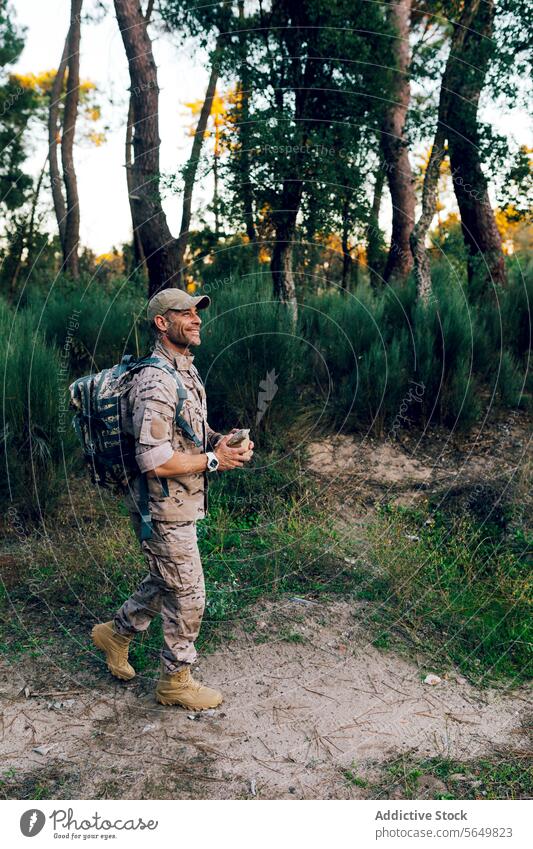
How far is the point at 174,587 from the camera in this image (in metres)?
4.00

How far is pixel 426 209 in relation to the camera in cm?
934

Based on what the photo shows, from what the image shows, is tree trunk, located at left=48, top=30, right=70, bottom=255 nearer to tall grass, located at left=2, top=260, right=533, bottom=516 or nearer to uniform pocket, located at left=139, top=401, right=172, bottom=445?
tall grass, located at left=2, top=260, right=533, bottom=516

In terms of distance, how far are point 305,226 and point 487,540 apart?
4998mm

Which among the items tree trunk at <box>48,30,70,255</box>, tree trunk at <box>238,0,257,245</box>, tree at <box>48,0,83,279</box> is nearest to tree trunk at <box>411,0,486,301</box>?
tree trunk at <box>238,0,257,245</box>

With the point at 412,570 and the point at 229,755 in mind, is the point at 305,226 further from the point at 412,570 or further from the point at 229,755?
the point at 229,755

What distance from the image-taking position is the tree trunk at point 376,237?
12.0m

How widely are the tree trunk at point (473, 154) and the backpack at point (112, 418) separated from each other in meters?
6.64

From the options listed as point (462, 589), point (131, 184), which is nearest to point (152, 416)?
point (462, 589)

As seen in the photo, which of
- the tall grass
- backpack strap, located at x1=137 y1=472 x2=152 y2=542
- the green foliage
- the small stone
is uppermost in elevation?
the tall grass

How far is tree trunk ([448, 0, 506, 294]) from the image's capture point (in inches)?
380

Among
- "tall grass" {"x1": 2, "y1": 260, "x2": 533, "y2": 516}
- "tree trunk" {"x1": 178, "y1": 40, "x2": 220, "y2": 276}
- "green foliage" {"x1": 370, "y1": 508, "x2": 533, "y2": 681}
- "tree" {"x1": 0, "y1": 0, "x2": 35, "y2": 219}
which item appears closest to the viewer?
"green foliage" {"x1": 370, "y1": 508, "x2": 533, "y2": 681}

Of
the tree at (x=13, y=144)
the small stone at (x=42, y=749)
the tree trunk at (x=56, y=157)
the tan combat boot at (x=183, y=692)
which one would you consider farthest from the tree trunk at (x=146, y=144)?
the tree at (x=13, y=144)

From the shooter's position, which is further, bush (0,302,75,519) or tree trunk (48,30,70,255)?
tree trunk (48,30,70,255)

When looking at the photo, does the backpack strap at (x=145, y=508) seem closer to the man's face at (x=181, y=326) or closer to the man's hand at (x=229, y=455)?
the man's hand at (x=229, y=455)
